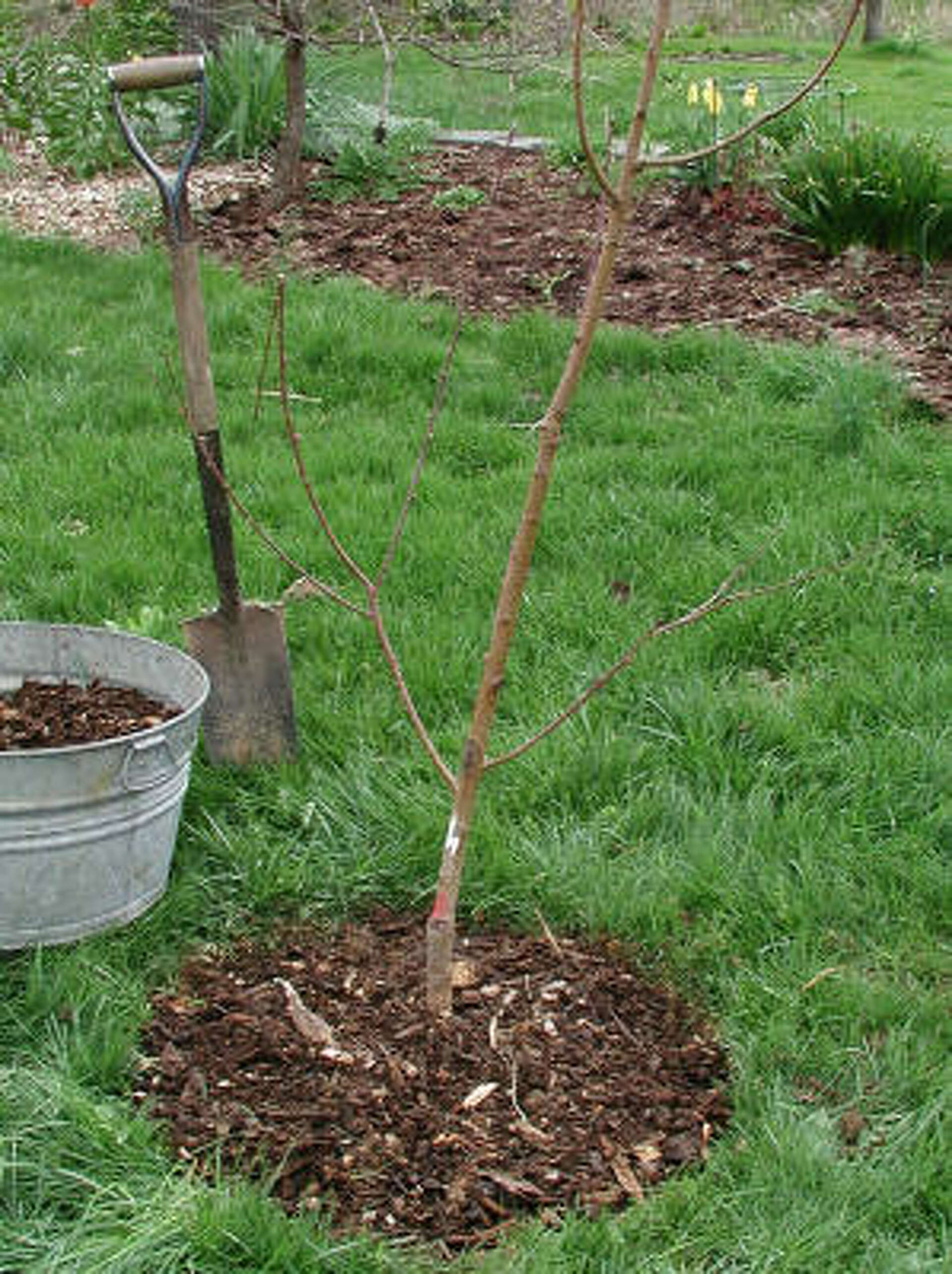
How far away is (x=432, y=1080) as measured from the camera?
240 cm

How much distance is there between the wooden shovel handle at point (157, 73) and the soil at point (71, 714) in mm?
1090

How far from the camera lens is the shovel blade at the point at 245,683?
10.7ft

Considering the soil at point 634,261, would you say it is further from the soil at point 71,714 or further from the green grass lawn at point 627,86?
the soil at point 71,714

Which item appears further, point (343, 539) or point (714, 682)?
point (343, 539)

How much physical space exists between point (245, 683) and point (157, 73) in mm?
1175

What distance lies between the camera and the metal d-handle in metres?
2.79

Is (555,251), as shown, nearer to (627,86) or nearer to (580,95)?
(580,95)

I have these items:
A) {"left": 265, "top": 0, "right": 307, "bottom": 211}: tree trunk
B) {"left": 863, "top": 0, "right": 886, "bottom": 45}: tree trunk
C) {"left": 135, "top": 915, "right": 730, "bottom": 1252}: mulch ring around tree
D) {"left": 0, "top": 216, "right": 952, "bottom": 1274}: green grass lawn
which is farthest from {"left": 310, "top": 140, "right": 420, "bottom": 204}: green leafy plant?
{"left": 863, "top": 0, "right": 886, "bottom": 45}: tree trunk

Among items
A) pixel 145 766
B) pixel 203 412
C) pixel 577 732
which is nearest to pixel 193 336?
pixel 203 412

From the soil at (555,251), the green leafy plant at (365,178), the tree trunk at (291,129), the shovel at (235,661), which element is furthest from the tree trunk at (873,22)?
the shovel at (235,661)

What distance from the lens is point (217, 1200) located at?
2.08 meters

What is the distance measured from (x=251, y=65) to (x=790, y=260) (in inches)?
128

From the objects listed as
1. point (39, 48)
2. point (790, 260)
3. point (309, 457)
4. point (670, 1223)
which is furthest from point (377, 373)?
point (670, 1223)

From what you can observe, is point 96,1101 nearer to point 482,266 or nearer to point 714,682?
point 714,682
